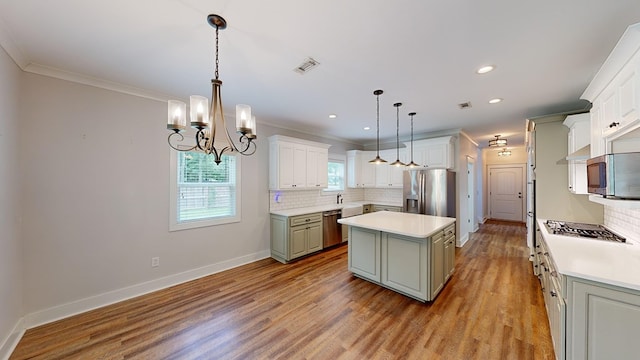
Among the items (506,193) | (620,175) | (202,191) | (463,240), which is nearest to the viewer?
(620,175)

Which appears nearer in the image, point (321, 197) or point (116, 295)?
point (116, 295)

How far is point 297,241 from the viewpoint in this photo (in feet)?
13.6

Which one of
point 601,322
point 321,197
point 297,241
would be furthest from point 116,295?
point 601,322

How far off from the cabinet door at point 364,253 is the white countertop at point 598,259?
68.4 inches

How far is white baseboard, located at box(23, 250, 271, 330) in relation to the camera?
7.75ft

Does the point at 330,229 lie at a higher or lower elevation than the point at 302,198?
lower

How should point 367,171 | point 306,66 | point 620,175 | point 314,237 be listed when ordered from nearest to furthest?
point 620,175 < point 306,66 < point 314,237 < point 367,171

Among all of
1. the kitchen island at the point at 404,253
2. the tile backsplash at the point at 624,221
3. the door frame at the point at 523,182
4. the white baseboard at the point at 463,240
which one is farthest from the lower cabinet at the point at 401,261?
the door frame at the point at 523,182

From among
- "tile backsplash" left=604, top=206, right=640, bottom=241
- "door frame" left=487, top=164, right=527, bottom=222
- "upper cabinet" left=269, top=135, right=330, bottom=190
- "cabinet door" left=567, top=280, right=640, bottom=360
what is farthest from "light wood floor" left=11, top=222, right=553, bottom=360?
"door frame" left=487, top=164, right=527, bottom=222

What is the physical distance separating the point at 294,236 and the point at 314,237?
1.67 feet

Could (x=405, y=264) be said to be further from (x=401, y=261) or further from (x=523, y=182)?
(x=523, y=182)

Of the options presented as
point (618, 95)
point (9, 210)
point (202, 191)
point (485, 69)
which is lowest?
point (9, 210)

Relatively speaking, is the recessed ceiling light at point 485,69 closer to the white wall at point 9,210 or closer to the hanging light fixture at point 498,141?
the hanging light fixture at point 498,141

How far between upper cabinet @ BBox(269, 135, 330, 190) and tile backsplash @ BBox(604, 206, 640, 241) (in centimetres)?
413
